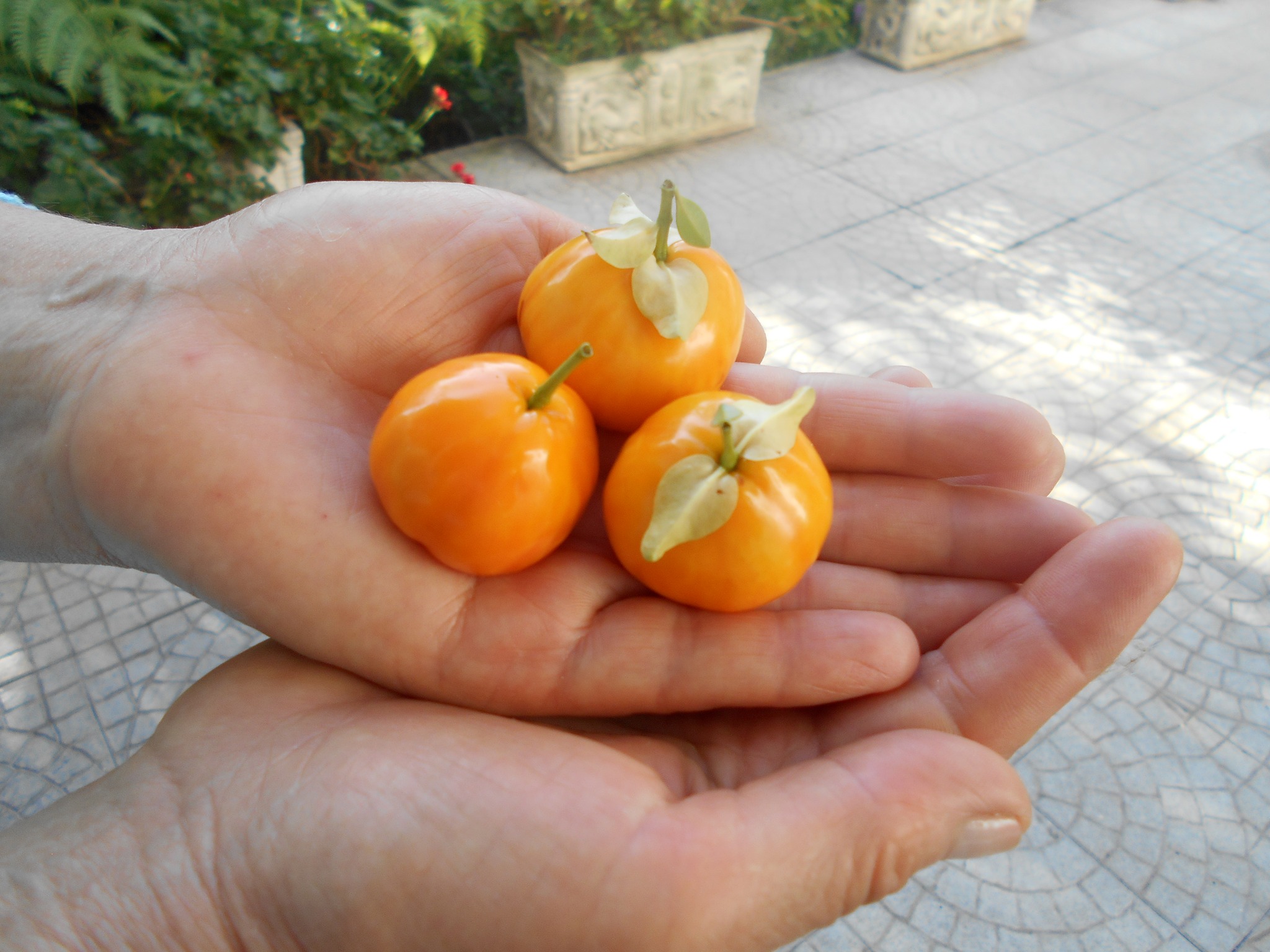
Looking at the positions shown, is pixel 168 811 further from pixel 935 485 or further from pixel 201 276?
pixel 935 485

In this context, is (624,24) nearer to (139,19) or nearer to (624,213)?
(139,19)

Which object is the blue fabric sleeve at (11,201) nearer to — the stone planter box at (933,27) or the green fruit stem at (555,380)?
the green fruit stem at (555,380)

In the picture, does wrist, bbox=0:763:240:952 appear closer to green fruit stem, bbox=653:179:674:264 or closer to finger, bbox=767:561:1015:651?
finger, bbox=767:561:1015:651

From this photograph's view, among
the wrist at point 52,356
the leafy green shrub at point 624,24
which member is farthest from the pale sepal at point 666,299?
the leafy green shrub at point 624,24

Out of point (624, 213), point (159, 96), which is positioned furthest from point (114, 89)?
point (624, 213)

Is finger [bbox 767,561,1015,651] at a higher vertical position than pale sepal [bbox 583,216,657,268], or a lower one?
lower

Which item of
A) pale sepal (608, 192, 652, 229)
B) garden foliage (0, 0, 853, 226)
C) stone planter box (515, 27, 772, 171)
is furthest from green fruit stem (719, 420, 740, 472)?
stone planter box (515, 27, 772, 171)
